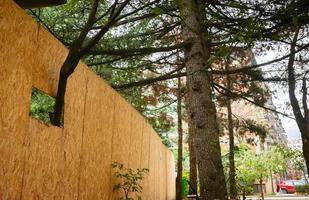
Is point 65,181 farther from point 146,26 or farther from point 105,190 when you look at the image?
point 146,26

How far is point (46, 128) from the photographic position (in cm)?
380

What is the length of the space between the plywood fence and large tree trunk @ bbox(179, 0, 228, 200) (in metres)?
1.48

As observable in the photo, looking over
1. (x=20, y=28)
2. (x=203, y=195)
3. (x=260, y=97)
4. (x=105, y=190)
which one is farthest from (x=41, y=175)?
(x=260, y=97)

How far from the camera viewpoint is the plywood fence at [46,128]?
3.17 m

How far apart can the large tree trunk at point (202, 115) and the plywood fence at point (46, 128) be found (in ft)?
4.85

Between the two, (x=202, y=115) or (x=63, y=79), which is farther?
(x=202, y=115)

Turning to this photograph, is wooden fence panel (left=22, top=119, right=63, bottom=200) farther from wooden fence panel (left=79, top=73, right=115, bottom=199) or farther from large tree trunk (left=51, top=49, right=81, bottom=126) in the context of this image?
wooden fence panel (left=79, top=73, right=115, bottom=199)

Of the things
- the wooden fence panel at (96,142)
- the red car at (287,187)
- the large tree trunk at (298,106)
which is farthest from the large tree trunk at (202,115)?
the red car at (287,187)

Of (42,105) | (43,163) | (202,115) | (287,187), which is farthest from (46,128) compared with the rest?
(287,187)

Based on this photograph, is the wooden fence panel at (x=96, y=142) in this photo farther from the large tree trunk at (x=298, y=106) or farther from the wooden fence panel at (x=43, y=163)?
the large tree trunk at (x=298, y=106)

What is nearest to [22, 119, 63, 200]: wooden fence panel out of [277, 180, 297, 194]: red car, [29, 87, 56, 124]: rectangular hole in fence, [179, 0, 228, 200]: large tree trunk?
[29, 87, 56, 124]: rectangular hole in fence

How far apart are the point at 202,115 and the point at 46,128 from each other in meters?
2.56

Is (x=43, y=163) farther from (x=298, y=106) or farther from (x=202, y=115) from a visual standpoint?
(x=298, y=106)

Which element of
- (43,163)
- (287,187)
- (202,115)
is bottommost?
(43,163)
